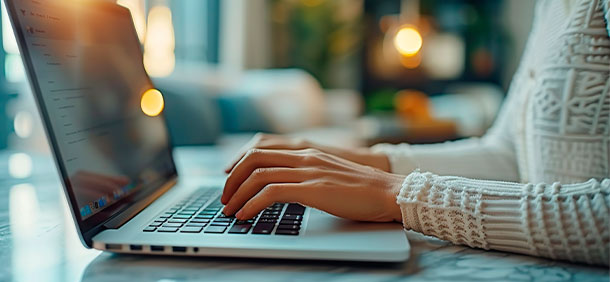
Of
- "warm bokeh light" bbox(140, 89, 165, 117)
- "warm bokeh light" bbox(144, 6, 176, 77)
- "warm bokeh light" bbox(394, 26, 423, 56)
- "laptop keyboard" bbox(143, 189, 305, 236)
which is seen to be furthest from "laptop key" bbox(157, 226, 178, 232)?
"warm bokeh light" bbox(394, 26, 423, 56)

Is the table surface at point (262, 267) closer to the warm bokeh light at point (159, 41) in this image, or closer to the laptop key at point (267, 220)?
the laptop key at point (267, 220)

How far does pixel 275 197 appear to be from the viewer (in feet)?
1.77

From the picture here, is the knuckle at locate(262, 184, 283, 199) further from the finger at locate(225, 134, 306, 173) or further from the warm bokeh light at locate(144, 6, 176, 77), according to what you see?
the warm bokeh light at locate(144, 6, 176, 77)

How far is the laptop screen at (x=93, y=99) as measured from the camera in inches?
19.9

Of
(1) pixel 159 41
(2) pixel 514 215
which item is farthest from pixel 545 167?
(1) pixel 159 41

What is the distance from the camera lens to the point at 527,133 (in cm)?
74

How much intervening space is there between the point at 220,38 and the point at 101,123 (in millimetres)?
3912

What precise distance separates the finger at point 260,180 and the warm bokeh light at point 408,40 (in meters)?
3.83

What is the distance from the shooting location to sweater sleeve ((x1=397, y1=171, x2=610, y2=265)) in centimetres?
47

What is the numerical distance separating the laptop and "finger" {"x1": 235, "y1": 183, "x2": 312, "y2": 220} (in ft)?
0.04

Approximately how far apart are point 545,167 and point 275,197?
36 cm

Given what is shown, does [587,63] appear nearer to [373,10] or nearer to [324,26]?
[324,26]

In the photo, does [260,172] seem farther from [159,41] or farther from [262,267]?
[159,41]

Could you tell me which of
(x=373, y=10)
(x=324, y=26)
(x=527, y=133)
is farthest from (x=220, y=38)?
(x=527, y=133)
